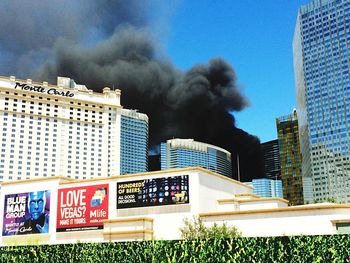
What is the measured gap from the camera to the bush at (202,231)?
46281mm

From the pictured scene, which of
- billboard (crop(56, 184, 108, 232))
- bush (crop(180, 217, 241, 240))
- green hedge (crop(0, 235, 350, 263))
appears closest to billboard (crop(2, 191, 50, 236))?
billboard (crop(56, 184, 108, 232))

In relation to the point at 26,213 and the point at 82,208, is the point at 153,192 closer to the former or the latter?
the point at 82,208

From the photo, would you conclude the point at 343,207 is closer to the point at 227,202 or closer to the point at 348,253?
the point at 227,202

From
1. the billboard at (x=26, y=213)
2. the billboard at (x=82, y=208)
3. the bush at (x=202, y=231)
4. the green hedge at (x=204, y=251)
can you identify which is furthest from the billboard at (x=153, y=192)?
the green hedge at (x=204, y=251)

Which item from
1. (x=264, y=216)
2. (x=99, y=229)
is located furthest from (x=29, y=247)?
(x=264, y=216)

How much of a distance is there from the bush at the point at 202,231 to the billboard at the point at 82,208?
41.0 feet

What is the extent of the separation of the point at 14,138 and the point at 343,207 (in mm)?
178375

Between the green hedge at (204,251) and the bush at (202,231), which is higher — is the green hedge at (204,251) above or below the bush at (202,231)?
below

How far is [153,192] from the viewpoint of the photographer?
5428cm

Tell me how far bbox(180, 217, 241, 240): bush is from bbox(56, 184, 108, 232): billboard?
1249cm

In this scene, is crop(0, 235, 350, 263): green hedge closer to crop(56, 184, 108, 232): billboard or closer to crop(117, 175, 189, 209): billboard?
crop(117, 175, 189, 209): billboard

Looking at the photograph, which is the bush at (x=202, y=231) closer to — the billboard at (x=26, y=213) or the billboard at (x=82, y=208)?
the billboard at (x=82, y=208)

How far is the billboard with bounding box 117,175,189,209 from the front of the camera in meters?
52.8

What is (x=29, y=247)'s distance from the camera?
37.1 m
